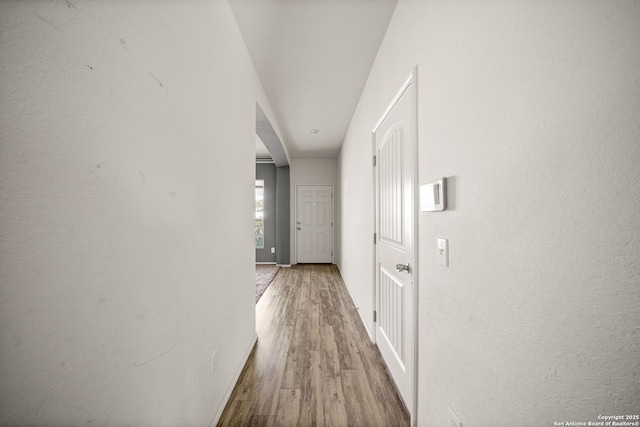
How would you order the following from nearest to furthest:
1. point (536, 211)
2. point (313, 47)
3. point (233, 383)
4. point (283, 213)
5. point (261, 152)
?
point (536, 211) < point (233, 383) < point (313, 47) < point (261, 152) < point (283, 213)

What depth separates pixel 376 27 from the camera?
1859mm

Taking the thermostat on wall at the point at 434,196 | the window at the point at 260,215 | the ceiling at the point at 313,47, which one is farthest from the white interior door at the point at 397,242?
the window at the point at 260,215

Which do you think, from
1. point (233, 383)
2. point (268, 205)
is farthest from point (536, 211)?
point (268, 205)

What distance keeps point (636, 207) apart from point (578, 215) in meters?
0.09

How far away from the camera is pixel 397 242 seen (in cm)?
172

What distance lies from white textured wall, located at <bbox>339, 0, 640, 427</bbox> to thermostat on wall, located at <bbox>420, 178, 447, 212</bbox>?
35mm

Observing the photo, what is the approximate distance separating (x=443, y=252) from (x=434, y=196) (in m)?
0.24

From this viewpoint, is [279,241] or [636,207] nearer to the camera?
[636,207]

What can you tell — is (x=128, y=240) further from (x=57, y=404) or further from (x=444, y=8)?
(x=444, y=8)

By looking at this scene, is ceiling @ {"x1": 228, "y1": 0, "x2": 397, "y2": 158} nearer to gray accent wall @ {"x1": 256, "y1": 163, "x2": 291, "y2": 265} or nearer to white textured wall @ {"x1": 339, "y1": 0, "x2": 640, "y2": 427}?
white textured wall @ {"x1": 339, "y1": 0, "x2": 640, "y2": 427}

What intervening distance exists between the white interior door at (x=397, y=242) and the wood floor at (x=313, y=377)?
6.4 inches

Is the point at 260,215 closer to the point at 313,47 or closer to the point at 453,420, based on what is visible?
the point at 313,47

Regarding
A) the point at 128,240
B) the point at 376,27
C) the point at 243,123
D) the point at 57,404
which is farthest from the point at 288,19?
the point at 57,404

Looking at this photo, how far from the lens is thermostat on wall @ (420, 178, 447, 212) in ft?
3.47
